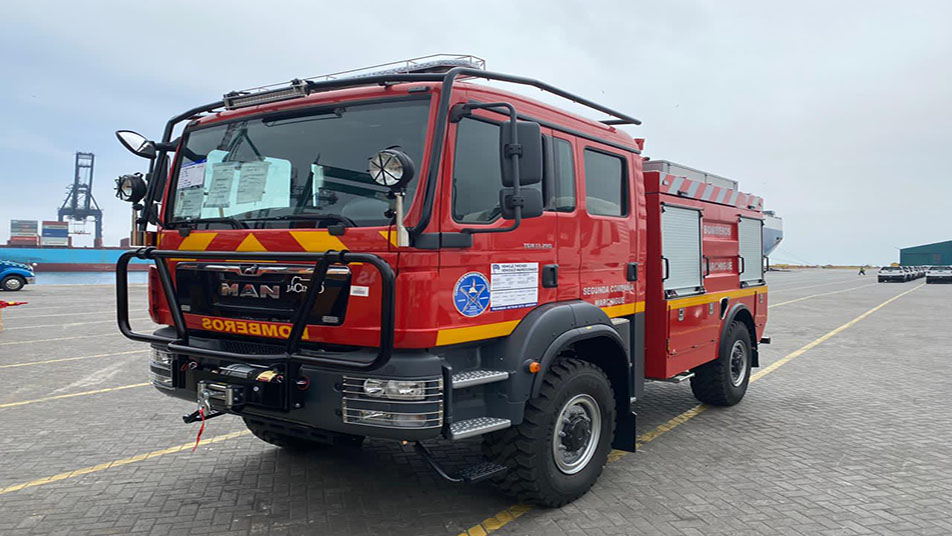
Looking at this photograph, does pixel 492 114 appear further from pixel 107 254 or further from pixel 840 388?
pixel 107 254

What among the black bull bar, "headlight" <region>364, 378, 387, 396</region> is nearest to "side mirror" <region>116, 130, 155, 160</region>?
the black bull bar

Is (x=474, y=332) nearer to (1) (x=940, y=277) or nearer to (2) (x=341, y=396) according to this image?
(2) (x=341, y=396)

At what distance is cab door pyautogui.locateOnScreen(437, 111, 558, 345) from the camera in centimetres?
337

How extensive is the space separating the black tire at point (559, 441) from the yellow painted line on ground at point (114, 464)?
2.93 metres

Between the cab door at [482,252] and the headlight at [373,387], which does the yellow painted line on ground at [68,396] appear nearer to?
the headlight at [373,387]

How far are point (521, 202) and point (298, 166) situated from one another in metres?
1.36

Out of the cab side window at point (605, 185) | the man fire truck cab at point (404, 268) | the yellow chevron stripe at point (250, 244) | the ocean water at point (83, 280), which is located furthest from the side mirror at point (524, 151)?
the ocean water at point (83, 280)

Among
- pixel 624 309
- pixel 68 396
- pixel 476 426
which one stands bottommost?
pixel 68 396

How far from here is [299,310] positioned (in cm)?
329

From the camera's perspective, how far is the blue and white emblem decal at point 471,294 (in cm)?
341

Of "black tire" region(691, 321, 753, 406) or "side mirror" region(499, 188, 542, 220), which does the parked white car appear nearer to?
"black tire" region(691, 321, 753, 406)

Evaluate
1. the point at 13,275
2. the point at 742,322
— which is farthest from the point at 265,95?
the point at 13,275

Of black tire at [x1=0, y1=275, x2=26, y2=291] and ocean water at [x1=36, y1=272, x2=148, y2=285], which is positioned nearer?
black tire at [x1=0, y1=275, x2=26, y2=291]

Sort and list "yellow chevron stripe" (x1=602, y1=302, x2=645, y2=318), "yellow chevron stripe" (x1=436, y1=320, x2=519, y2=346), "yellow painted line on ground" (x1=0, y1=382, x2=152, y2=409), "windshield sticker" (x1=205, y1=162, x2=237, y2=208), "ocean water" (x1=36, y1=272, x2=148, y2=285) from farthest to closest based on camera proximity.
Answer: "ocean water" (x1=36, y1=272, x2=148, y2=285), "yellow painted line on ground" (x1=0, y1=382, x2=152, y2=409), "yellow chevron stripe" (x1=602, y1=302, x2=645, y2=318), "windshield sticker" (x1=205, y1=162, x2=237, y2=208), "yellow chevron stripe" (x1=436, y1=320, x2=519, y2=346)
